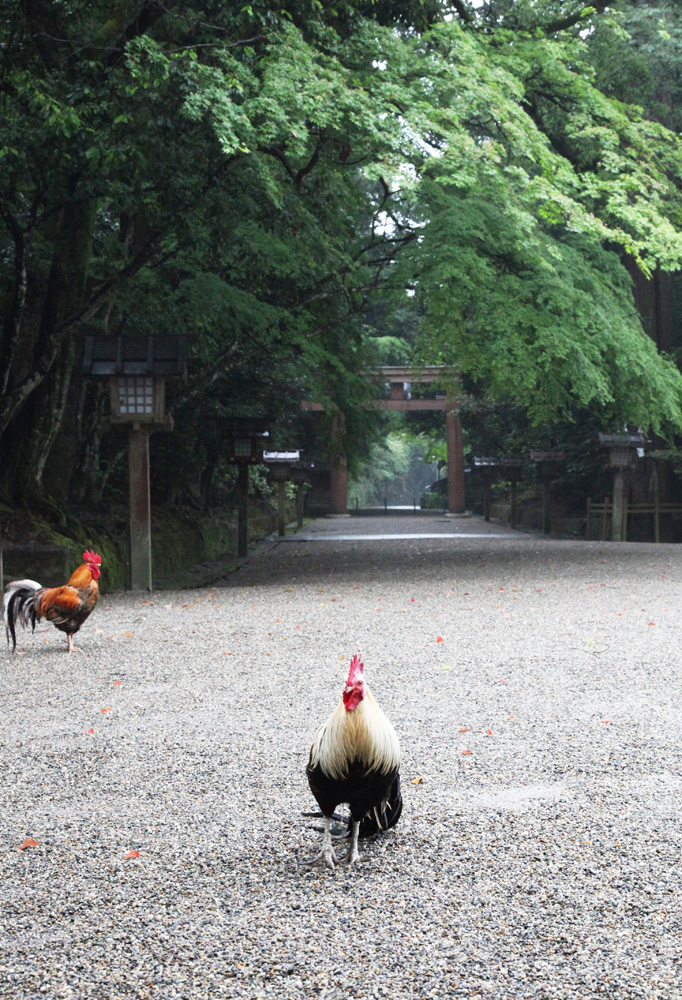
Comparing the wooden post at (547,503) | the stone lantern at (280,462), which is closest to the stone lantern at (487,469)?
the wooden post at (547,503)

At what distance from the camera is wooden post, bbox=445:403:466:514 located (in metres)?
29.1

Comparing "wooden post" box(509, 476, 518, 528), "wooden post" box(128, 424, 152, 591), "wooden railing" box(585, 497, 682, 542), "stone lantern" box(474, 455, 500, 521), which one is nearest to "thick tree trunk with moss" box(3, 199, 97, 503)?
"wooden post" box(128, 424, 152, 591)

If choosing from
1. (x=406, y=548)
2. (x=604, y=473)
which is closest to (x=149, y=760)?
(x=406, y=548)

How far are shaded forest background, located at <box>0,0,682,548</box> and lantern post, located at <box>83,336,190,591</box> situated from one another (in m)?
0.41

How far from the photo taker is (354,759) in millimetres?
2703

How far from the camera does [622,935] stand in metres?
2.38

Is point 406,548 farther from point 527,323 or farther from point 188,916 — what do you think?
point 188,916

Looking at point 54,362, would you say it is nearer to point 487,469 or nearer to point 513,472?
point 513,472

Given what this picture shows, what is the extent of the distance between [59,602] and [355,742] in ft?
13.7

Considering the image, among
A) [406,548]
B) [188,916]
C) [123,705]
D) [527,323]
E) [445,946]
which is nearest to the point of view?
[445,946]

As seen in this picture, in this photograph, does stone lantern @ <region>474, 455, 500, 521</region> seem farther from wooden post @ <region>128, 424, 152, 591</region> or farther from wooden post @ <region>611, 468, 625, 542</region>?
wooden post @ <region>128, 424, 152, 591</region>

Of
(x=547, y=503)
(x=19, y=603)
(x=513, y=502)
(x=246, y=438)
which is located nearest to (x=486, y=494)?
(x=513, y=502)

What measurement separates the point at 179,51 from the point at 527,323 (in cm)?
480

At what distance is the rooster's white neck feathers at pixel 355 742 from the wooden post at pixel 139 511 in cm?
799
